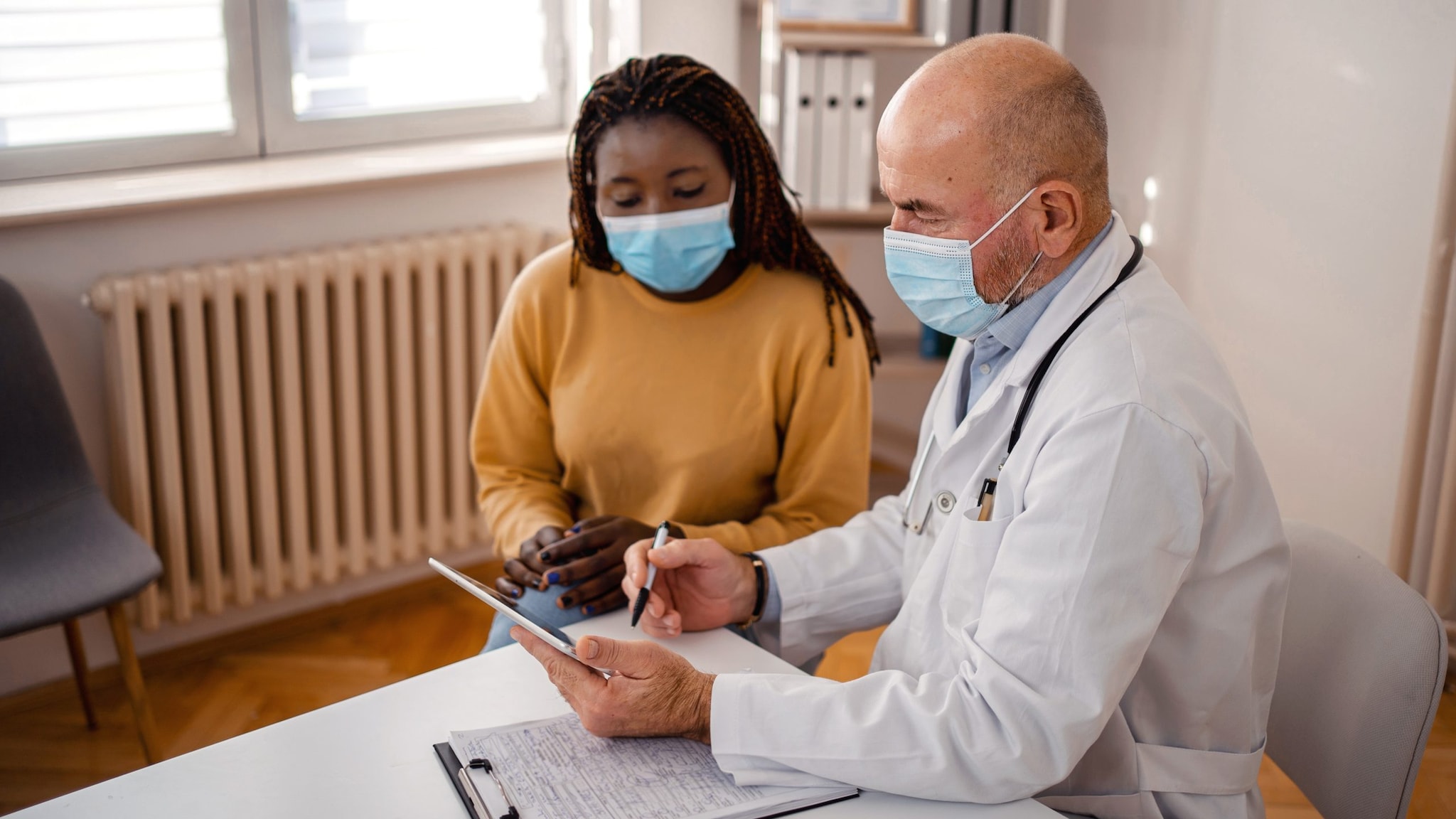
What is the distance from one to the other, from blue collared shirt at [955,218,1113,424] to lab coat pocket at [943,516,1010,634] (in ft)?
0.67

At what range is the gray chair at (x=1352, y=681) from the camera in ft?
3.83

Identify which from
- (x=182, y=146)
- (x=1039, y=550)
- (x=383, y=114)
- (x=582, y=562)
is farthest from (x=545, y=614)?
(x=383, y=114)

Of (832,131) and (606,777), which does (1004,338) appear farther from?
(832,131)

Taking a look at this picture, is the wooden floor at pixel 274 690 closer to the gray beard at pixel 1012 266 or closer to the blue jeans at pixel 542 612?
the blue jeans at pixel 542 612

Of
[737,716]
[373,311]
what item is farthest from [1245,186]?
[737,716]

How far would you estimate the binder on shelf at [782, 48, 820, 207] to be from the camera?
2762 mm

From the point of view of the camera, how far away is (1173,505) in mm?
1037

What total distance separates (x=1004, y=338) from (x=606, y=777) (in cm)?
60

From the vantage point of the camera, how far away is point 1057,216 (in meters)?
1.18

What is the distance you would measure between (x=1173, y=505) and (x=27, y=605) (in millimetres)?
1756

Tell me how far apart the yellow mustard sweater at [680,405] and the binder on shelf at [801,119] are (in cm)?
100

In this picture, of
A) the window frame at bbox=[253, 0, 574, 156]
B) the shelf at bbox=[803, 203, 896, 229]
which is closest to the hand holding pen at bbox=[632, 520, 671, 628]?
the shelf at bbox=[803, 203, 896, 229]

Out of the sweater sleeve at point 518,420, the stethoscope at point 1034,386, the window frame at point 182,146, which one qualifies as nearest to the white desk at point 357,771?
the stethoscope at point 1034,386

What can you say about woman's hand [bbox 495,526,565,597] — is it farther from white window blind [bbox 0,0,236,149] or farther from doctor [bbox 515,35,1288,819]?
white window blind [bbox 0,0,236,149]
